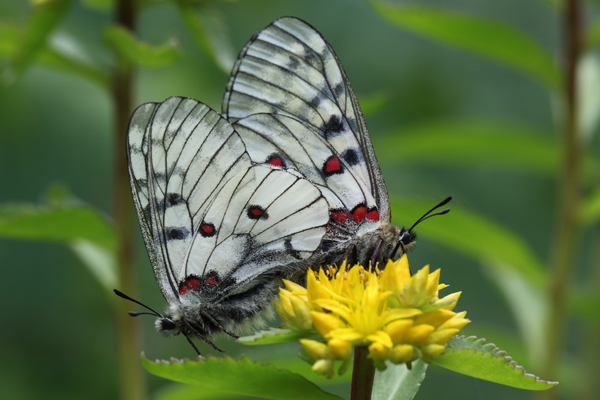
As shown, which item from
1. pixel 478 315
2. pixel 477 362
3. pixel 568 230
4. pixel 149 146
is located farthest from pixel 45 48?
pixel 478 315

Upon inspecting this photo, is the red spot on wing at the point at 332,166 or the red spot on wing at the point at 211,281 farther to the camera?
the red spot on wing at the point at 332,166

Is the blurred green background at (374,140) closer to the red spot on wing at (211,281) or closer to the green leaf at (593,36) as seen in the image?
the green leaf at (593,36)

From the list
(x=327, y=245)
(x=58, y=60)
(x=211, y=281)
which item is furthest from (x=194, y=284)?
(x=58, y=60)

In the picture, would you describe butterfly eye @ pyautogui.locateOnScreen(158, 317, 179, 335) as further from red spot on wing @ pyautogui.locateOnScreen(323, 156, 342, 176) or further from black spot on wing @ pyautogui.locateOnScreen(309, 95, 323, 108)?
black spot on wing @ pyautogui.locateOnScreen(309, 95, 323, 108)

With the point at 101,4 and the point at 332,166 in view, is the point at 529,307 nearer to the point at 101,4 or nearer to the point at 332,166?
the point at 332,166

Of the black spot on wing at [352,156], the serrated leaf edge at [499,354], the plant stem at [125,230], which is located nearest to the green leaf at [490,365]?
the serrated leaf edge at [499,354]

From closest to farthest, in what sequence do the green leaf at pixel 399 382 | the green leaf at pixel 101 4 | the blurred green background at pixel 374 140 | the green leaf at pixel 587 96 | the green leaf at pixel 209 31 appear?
1. the green leaf at pixel 399 382
2. the green leaf at pixel 209 31
3. the green leaf at pixel 101 4
4. the green leaf at pixel 587 96
5. the blurred green background at pixel 374 140

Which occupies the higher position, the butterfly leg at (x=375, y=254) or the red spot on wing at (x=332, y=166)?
the red spot on wing at (x=332, y=166)

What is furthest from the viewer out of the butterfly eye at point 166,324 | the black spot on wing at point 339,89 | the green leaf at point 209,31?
the black spot on wing at point 339,89
